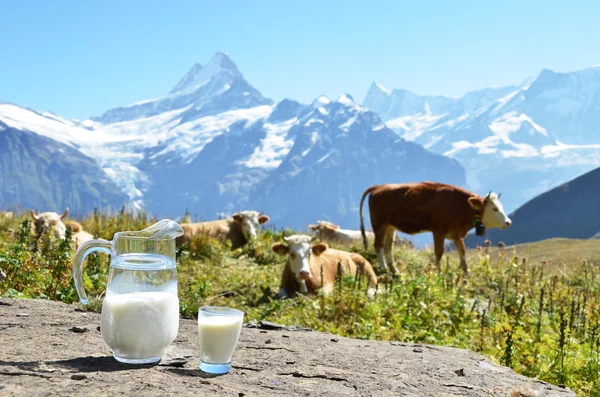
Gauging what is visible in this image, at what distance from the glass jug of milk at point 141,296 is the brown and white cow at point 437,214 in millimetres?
10916

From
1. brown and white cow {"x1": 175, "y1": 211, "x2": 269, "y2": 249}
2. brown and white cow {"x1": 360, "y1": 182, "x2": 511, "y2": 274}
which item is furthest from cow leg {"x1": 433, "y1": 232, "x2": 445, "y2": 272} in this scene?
brown and white cow {"x1": 175, "y1": 211, "x2": 269, "y2": 249}

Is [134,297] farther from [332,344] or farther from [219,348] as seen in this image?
[332,344]

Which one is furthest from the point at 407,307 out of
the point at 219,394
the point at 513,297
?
the point at 219,394

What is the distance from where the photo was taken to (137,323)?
10.1 ft

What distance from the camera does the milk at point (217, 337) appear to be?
323 cm

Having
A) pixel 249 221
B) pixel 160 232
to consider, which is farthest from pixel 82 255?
pixel 249 221

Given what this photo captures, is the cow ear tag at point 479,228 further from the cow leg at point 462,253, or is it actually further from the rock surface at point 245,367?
the rock surface at point 245,367

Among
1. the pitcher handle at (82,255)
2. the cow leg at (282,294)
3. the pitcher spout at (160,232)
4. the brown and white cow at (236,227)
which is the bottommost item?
the cow leg at (282,294)

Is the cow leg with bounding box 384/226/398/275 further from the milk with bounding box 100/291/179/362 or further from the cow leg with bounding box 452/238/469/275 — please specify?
the milk with bounding box 100/291/179/362

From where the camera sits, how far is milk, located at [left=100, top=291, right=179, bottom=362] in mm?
3078

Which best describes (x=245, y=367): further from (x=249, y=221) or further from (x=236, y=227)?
(x=236, y=227)

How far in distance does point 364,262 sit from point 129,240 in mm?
9167

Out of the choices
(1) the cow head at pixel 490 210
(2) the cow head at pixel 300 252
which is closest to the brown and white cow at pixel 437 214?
(1) the cow head at pixel 490 210

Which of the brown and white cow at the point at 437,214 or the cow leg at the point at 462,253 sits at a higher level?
the brown and white cow at the point at 437,214
